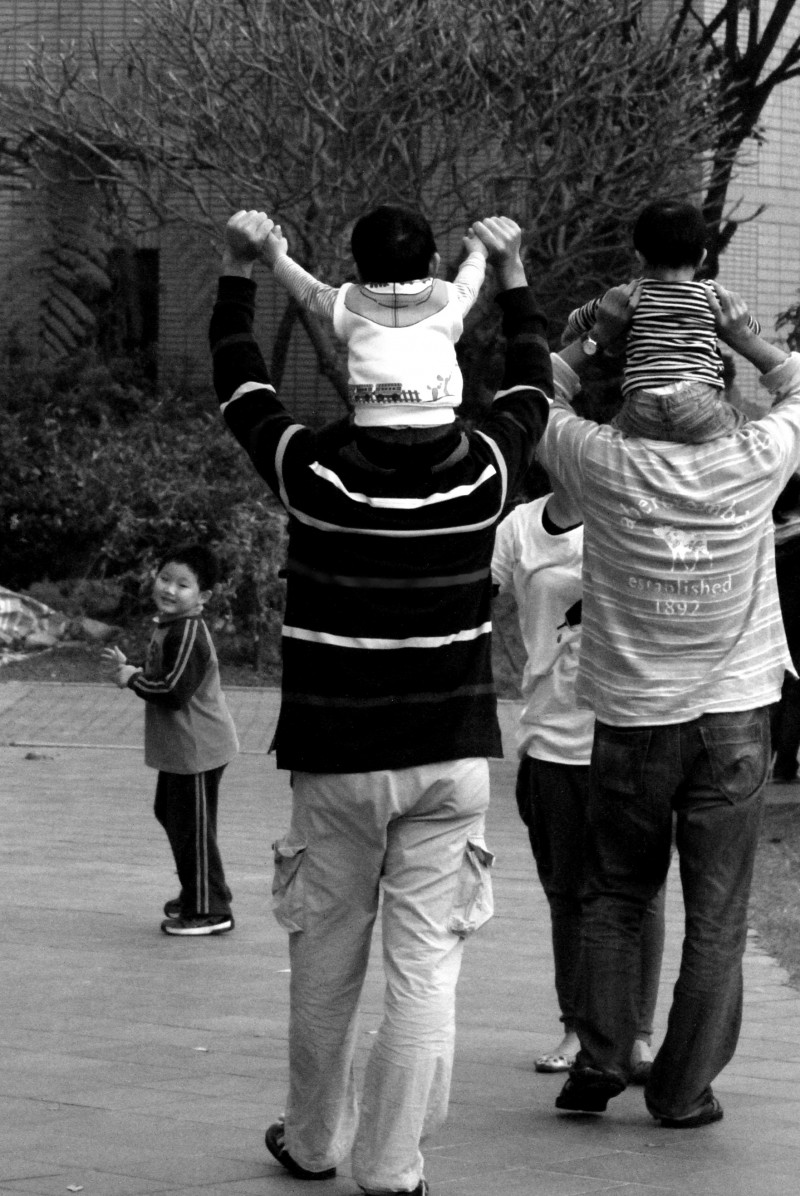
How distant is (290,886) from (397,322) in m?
1.15

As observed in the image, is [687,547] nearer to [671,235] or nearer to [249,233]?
[671,235]

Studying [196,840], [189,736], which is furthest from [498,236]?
[196,840]

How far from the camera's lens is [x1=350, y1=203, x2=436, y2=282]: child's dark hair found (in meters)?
3.99

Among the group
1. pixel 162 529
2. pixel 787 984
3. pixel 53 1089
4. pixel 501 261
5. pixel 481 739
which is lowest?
pixel 162 529

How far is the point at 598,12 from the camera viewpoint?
15312mm

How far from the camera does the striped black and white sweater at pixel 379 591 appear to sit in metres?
3.93

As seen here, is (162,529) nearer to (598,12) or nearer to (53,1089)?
(598,12)

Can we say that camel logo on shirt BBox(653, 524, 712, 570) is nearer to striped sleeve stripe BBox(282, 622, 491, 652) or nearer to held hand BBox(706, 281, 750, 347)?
held hand BBox(706, 281, 750, 347)

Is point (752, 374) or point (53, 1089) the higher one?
point (53, 1089)

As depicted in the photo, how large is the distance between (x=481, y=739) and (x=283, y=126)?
12.2m

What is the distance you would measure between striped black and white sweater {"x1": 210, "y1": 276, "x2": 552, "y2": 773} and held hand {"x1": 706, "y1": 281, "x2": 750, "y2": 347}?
31.2 inches

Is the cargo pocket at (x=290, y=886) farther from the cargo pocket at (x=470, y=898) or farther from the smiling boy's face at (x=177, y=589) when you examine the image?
the smiling boy's face at (x=177, y=589)

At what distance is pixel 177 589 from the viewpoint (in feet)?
23.0

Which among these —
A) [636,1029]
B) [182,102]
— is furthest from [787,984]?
[182,102]
